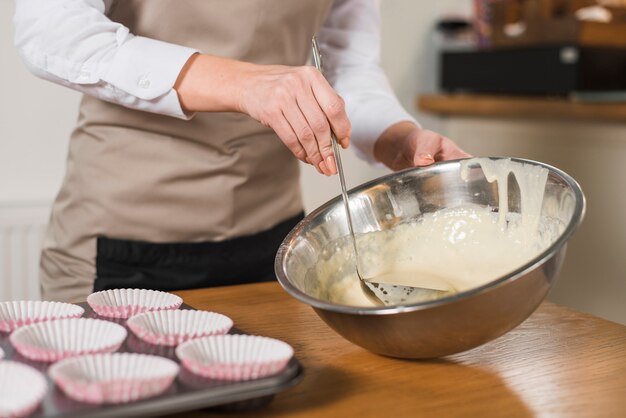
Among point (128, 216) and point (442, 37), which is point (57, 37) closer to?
point (128, 216)

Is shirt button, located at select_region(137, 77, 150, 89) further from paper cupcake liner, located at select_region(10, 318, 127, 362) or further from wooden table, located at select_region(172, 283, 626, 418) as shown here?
paper cupcake liner, located at select_region(10, 318, 127, 362)

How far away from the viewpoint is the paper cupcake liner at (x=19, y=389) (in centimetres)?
54

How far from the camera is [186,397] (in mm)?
580

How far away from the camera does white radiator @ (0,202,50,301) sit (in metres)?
2.04

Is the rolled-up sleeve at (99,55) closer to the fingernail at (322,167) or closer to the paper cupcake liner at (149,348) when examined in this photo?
the fingernail at (322,167)

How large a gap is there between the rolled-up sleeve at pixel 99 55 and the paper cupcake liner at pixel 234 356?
427 mm

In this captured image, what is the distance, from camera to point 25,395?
1.86 ft

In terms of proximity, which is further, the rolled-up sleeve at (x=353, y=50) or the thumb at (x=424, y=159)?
the rolled-up sleeve at (x=353, y=50)

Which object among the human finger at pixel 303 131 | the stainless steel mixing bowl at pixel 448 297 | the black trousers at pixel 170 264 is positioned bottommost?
the black trousers at pixel 170 264

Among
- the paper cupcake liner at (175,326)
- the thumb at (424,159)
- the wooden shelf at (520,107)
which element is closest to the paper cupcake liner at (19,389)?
the paper cupcake liner at (175,326)

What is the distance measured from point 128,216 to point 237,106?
393mm

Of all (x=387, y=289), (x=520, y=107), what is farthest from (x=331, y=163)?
(x=520, y=107)

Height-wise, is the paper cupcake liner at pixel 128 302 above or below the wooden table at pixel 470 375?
above

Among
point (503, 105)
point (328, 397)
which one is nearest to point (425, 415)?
point (328, 397)
